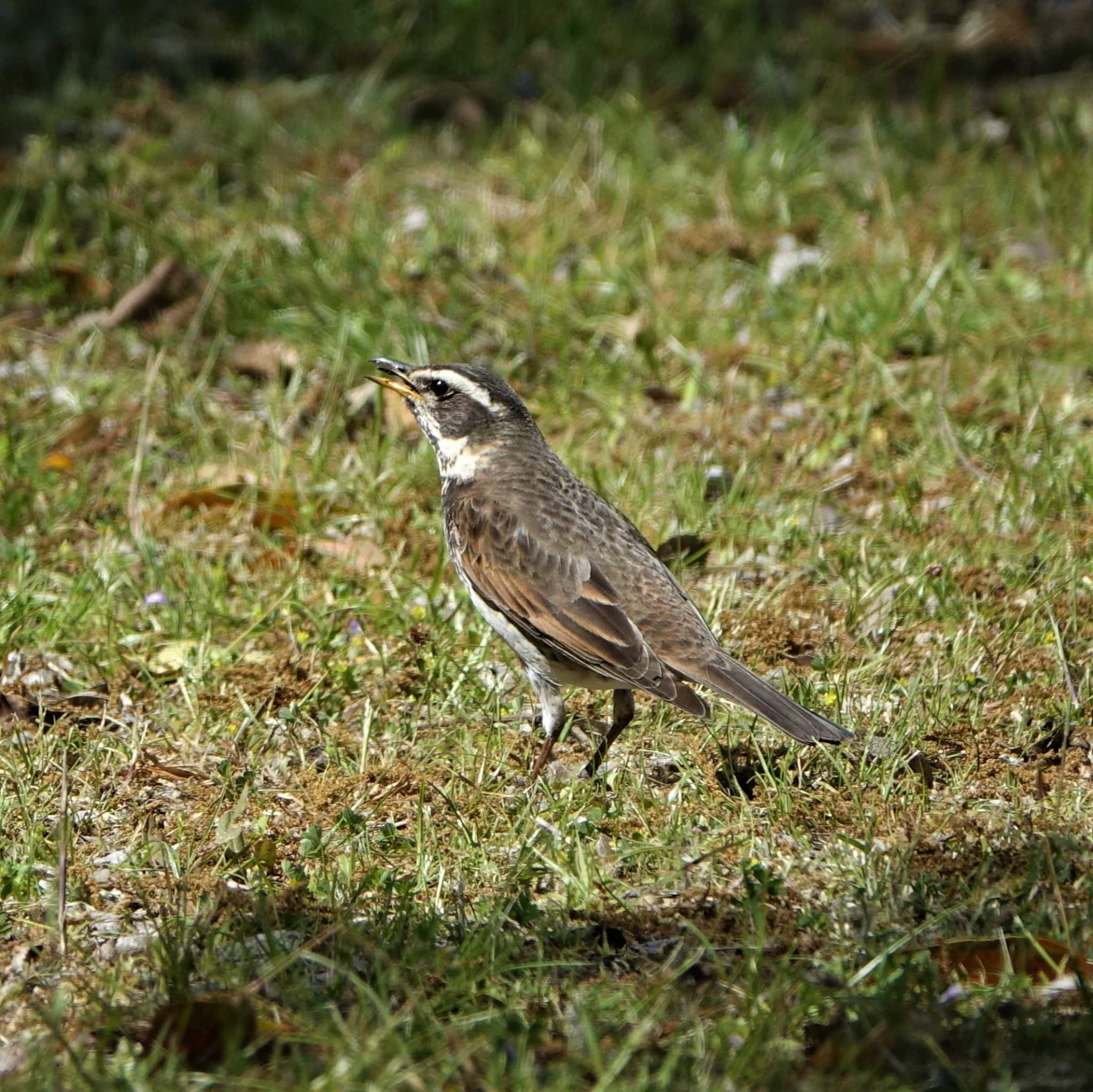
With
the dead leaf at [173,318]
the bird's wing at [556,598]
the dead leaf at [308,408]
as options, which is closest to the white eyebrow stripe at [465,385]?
the bird's wing at [556,598]

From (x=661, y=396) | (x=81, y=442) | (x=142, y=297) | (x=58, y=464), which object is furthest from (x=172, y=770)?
(x=142, y=297)

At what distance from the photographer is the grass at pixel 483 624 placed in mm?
4301

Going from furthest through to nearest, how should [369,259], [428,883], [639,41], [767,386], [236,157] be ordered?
[639,41], [236,157], [369,259], [767,386], [428,883]

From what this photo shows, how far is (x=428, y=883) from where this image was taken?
5098 mm

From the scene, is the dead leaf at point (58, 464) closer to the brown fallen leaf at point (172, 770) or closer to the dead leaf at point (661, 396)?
the brown fallen leaf at point (172, 770)

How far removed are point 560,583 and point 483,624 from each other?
931mm

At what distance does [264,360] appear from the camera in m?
8.82

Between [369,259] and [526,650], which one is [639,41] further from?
[526,650]

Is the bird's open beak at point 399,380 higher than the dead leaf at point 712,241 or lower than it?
higher

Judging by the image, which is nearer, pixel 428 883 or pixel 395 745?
pixel 428 883

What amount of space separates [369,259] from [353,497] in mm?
2078

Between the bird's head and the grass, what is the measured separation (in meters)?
0.64

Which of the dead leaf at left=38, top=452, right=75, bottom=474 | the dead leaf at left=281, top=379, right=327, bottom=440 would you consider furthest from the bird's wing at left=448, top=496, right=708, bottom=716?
the dead leaf at left=38, top=452, right=75, bottom=474

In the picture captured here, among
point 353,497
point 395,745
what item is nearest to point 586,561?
point 395,745
